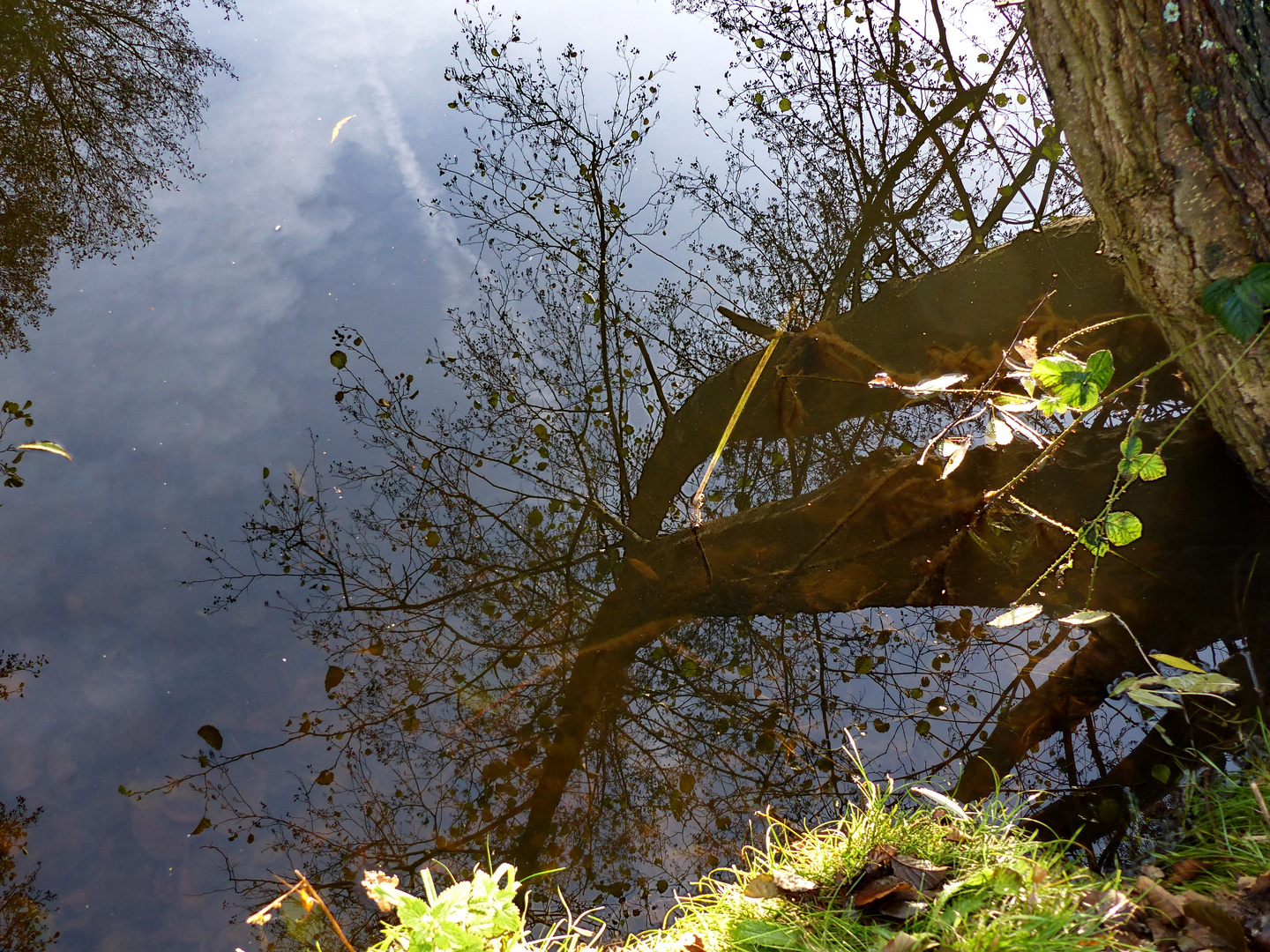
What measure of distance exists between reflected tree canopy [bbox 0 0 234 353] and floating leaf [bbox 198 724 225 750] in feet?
4.37

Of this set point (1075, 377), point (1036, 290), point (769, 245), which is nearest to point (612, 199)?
point (769, 245)

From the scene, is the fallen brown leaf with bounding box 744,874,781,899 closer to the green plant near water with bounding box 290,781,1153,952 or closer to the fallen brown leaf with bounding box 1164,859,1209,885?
the green plant near water with bounding box 290,781,1153,952

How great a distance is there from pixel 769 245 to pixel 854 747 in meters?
1.91

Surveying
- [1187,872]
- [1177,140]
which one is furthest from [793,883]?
[1177,140]

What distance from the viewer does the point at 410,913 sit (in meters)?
1.02

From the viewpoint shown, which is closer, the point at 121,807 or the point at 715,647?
the point at 121,807

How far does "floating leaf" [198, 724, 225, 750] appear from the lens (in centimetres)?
150

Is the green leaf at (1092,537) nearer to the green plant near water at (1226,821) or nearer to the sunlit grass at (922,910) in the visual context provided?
the green plant near water at (1226,821)

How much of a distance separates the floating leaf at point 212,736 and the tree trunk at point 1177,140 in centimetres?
217

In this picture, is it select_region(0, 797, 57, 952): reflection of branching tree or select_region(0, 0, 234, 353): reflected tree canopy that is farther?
select_region(0, 0, 234, 353): reflected tree canopy

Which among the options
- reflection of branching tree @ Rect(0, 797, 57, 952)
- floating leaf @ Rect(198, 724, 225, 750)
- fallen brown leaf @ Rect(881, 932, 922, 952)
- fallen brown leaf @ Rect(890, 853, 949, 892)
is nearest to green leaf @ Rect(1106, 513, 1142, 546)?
fallen brown leaf @ Rect(890, 853, 949, 892)

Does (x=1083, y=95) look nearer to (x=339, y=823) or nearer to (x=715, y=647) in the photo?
(x=715, y=647)

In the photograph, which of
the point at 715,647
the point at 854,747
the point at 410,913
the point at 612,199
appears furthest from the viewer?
the point at 612,199

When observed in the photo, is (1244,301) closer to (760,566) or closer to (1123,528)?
(1123,528)
